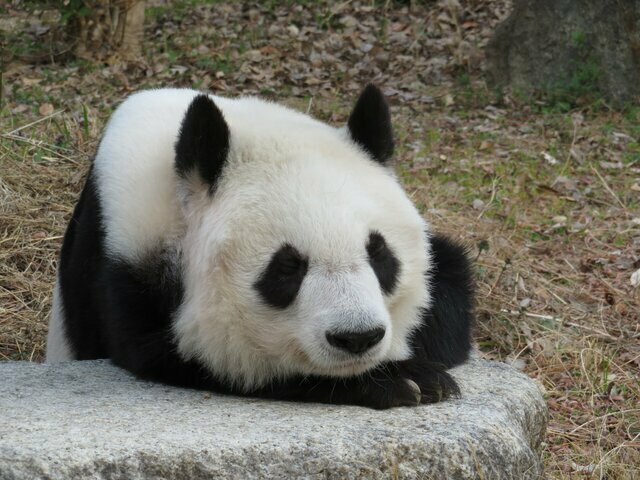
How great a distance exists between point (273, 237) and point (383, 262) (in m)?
0.42

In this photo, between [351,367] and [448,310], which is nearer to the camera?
[351,367]

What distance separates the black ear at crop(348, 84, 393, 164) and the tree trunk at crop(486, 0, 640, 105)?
Answer: 659 centimetres

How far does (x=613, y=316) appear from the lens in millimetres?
5875

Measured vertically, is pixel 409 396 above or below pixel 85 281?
above

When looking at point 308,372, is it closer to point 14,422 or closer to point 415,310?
point 415,310

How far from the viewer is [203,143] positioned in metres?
3.43

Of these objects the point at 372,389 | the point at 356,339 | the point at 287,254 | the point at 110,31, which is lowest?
the point at 110,31

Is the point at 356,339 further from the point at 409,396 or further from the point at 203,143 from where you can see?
the point at 203,143

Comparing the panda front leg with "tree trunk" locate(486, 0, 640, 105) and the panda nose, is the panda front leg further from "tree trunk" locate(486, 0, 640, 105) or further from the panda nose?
"tree trunk" locate(486, 0, 640, 105)

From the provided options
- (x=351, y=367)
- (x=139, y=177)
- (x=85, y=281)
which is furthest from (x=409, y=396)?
(x=85, y=281)

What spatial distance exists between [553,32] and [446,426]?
25.8 ft

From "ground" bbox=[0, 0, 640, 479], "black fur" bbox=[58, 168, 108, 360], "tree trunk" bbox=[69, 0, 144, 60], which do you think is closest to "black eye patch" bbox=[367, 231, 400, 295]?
"black fur" bbox=[58, 168, 108, 360]

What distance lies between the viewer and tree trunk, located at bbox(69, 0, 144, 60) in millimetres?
11203

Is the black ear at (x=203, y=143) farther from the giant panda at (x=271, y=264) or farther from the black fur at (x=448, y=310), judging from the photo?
the black fur at (x=448, y=310)
